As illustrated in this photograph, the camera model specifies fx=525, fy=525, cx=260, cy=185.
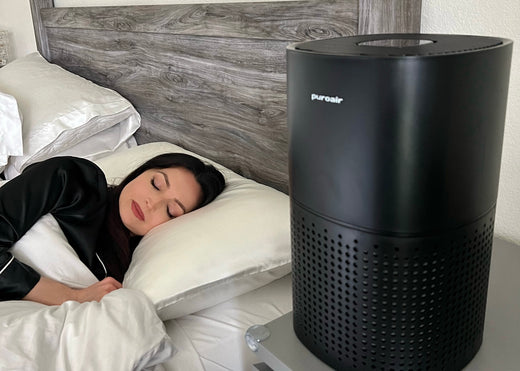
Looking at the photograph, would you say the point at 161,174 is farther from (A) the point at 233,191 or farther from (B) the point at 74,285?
(B) the point at 74,285

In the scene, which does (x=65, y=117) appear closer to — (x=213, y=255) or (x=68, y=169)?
(x=68, y=169)

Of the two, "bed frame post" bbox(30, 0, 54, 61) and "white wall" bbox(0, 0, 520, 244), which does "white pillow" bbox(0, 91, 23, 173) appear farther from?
"white wall" bbox(0, 0, 520, 244)

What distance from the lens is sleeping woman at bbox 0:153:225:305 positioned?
3.47 feet

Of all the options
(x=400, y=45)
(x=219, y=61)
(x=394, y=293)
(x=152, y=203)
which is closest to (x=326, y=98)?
(x=400, y=45)

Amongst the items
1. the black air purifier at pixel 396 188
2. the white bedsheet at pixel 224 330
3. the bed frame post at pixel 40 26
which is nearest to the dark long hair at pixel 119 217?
the white bedsheet at pixel 224 330

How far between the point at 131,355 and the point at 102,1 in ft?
4.99

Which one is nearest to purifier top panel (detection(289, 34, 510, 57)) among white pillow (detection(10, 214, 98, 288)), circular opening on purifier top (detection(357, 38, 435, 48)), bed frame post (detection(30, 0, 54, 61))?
circular opening on purifier top (detection(357, 38, 435, 48))

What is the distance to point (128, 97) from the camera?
5.90 feet

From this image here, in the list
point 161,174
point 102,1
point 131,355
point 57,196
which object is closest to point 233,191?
point 161,174

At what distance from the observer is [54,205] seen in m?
1.10

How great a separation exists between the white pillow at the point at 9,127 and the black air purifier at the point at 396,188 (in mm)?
1187

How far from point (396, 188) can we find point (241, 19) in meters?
0.86

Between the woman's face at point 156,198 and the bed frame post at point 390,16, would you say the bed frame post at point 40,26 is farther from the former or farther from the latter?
the bed frame post at point 390,16

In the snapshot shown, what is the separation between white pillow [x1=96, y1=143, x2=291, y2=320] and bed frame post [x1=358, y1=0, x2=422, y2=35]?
0.38 m
